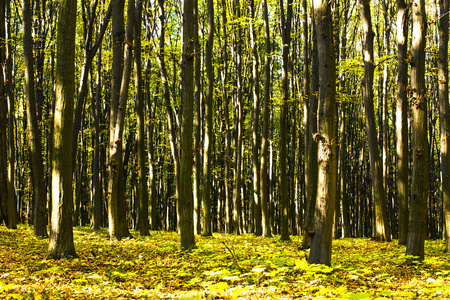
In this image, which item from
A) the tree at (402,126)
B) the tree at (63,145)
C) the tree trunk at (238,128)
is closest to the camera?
the tree at (63,145)

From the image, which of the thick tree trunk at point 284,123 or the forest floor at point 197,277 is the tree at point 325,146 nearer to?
the forest floor at point 197,277

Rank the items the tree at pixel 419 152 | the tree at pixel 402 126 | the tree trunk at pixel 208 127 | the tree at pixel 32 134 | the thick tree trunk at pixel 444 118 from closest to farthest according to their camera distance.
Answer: the tree at pixel 419 152 < the thick tree trunk at pixel 444 118 < the tree at pixel 32 134 < the tree at pixel 402 126 < the tree trunk at pixel 208 127

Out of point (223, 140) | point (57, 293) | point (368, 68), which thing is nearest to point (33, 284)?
→ point (57, 293)

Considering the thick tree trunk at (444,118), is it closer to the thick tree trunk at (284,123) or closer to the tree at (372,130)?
the tree at (372,130)

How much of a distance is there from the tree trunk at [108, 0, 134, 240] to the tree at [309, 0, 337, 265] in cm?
539

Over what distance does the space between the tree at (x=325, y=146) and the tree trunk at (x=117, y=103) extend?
5.39 metres

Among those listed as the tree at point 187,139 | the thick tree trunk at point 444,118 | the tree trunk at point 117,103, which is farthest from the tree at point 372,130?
the tree trunk at point 117,103

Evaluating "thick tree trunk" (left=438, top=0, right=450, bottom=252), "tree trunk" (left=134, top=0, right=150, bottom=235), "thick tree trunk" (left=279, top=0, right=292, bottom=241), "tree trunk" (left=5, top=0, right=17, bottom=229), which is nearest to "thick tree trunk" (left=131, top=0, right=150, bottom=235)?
"tree trunk" (left=134, top=0, right=150, bottom=235)

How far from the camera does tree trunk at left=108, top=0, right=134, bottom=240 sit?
9266 mm

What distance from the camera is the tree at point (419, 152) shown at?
652cm

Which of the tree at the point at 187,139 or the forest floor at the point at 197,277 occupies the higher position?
the tree at the point at 187,139

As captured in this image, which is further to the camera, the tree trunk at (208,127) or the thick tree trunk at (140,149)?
the tree trunk at (208,127)

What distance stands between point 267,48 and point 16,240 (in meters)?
9.48

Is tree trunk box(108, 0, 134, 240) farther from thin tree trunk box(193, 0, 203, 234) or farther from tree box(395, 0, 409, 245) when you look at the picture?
tree box(395, 0, 409, 245)
